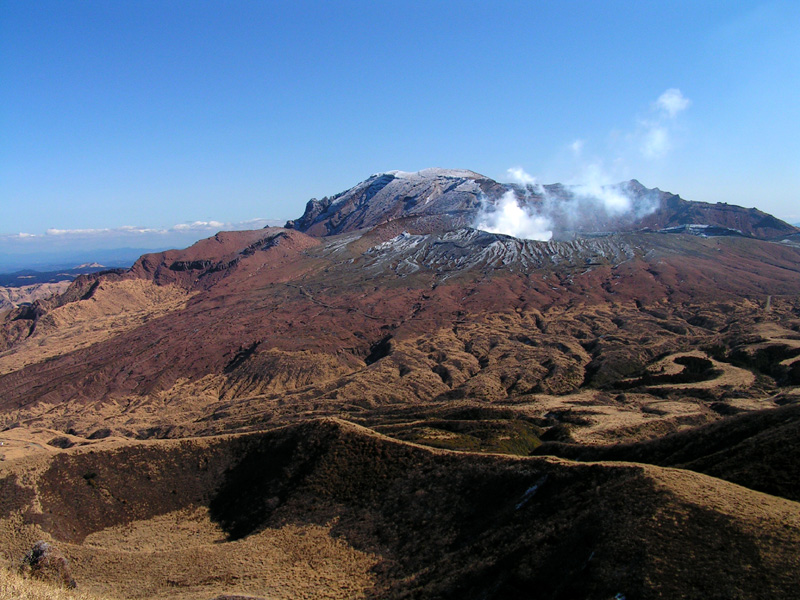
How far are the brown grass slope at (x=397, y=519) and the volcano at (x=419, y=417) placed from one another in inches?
5.2

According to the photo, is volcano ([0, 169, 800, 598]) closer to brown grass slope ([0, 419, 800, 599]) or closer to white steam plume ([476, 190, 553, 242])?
brown grass slope ([0, 419, 800, 599])

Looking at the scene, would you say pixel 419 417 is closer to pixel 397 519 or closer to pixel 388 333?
pixel 397 519

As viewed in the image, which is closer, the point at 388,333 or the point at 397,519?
the point at 397,519

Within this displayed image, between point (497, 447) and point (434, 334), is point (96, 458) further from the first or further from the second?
point (434, 334)

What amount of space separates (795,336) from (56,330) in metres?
150

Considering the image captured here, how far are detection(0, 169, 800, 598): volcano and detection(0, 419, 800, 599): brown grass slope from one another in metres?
0.13

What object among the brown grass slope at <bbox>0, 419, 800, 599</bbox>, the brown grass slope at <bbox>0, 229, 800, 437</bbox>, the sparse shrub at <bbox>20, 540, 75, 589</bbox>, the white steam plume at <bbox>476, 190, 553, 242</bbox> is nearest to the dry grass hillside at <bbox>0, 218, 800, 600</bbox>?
the brown grass slope at <bbox>0, 419, 800, 599</bbox>

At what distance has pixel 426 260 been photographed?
139000 millimetres

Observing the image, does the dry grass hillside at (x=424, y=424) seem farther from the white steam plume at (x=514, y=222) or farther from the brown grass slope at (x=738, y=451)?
the white steam plume at (x=514, y=222)

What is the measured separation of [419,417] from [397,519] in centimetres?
2524

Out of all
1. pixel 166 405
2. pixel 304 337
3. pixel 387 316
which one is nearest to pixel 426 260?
pixel 387 316

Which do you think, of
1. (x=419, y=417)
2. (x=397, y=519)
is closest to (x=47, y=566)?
(x=397, y=519)

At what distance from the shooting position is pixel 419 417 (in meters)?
55.3

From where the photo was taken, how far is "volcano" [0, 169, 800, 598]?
2252 cm
